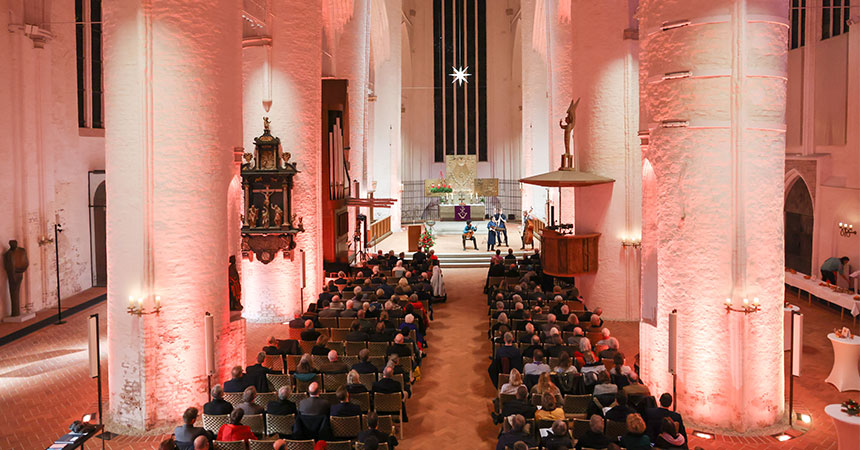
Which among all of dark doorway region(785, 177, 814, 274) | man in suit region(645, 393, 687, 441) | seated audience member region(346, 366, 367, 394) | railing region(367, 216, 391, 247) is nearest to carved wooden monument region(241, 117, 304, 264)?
seated audience member region(346, 366, 367, 394)

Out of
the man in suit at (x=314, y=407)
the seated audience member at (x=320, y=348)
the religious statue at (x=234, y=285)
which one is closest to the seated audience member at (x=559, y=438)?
the man in suit at (x=314, y=407)

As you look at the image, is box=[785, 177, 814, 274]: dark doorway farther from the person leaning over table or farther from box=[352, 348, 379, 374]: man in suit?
box=[352, 348, 379, 374]: man in suit

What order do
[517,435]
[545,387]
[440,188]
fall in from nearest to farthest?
[517,435], [545,387], [440,188]

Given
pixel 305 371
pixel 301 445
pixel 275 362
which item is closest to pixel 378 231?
pixel 275 362

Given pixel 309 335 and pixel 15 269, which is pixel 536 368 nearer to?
pixel 309 335

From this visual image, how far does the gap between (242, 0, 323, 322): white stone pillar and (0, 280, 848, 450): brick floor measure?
2.99 feet

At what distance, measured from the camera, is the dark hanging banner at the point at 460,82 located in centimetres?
4219

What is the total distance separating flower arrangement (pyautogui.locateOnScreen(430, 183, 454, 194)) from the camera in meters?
38.7

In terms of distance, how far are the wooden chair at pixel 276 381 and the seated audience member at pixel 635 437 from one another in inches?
204

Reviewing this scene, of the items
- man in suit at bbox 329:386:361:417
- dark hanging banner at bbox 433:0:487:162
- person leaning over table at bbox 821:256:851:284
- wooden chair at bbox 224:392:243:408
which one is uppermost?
dark hanging banner at bbox 433:0:487:162

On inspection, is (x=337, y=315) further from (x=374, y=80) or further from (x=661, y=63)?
(x=374, y=80)

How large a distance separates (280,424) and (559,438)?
3.64 meters

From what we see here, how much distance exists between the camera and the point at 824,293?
17.2 m

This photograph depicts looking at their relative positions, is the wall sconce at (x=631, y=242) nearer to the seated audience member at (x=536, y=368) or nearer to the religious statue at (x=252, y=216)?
the seated audience member at (x=536, y=368)
